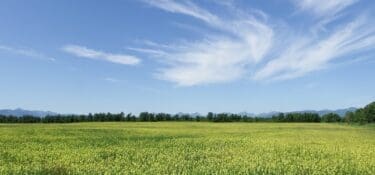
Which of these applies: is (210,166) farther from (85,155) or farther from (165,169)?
(85,155)

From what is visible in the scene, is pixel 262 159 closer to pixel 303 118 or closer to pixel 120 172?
pixel 120 172

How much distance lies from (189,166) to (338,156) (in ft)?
32.4

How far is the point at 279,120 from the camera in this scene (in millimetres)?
164500

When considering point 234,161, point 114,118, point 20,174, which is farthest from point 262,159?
point 114,118

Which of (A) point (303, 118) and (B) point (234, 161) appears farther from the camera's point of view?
(A) point (303, 118)

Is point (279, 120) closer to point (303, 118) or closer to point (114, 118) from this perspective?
point (303, 118)

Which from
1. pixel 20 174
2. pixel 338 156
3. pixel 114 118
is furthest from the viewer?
pixel 114 118

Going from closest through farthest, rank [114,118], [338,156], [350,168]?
[350,168], [338,156], [114,118]

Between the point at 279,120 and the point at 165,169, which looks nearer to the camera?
the point at 165,169

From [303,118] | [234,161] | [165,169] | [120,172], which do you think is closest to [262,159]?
[234,161]

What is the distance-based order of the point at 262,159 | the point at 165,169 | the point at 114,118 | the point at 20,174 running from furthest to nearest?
the point at 114,118
the point at 262,159
the point at 165,169
the point at 20,174

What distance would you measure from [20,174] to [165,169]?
5.03m

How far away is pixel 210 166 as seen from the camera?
18.7m

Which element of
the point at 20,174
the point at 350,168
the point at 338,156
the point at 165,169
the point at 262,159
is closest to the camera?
the point at 20,174
